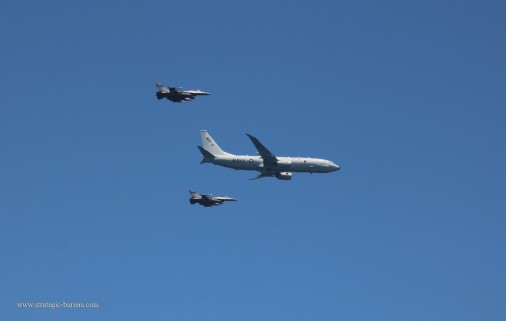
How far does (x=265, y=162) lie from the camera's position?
545ft

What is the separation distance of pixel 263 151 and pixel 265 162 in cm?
252

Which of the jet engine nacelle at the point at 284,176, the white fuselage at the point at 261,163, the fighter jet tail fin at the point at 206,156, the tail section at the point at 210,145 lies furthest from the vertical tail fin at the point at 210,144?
the jet engine nacelle at the point at 284,176

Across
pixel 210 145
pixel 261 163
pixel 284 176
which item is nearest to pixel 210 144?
pixel 210 145

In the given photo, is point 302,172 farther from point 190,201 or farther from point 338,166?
point 190,201

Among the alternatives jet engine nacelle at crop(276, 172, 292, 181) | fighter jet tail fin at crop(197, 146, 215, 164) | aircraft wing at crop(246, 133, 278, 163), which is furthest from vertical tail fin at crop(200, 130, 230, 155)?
jet engine nacelle at crop(276, 172, 292, 181)

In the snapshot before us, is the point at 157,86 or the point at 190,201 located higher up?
the point at 157,86

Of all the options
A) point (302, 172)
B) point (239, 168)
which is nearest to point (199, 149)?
point (239, 168)

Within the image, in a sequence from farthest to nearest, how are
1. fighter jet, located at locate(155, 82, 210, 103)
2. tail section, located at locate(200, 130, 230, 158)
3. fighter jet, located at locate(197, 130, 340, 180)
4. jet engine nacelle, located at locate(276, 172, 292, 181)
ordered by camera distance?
tail section, located at locate(200, 130, 230, 158) < jet engine nacelle, located at locate(276, 172, 292, 181) < fighter jet, located at locate(197, 130, 340, 180) < fighter jet, located at locate(155, 82, 210, 103)

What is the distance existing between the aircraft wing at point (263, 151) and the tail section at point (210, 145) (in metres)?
8.73

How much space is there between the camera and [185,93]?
152625mm

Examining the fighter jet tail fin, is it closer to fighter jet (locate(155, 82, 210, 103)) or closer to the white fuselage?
the white fuselage

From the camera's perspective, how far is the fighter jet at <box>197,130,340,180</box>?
16512 cm

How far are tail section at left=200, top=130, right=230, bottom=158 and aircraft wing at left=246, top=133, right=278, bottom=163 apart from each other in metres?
8.73

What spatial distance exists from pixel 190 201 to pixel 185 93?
19.7 metres
